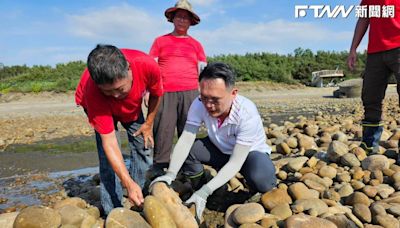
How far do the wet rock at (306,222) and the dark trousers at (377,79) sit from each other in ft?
5.47

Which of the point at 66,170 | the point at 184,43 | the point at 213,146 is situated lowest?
the point at 66,170

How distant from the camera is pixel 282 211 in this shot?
2.33 meters

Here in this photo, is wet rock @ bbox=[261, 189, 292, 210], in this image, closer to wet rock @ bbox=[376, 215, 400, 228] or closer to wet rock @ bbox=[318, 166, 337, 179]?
wet rock @ bbox=[376, 215, 400, 228]

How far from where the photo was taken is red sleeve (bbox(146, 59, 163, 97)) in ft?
8.84

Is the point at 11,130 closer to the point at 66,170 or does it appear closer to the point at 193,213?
the point at 66,170

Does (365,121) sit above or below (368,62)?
below

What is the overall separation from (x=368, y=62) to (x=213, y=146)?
163 centimetres

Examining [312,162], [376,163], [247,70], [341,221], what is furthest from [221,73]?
[247,70]

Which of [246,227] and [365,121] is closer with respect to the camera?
[246,227]

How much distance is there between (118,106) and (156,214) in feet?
2.71

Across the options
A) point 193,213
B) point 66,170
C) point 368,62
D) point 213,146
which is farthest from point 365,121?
point 66,170

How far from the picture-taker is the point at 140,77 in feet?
8.68

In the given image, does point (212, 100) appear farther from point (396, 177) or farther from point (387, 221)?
point (396, 177)

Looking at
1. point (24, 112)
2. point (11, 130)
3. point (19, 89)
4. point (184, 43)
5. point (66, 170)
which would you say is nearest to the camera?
point (184, 43)
